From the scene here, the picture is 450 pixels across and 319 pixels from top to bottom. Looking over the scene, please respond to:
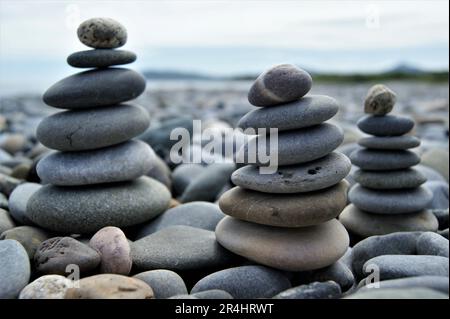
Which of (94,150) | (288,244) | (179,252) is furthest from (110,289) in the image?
(94,150)

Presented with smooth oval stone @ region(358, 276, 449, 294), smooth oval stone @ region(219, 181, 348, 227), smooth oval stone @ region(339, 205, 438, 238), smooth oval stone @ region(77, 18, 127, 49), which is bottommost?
smooth oval stone @ region(339, 205, 438, 238)

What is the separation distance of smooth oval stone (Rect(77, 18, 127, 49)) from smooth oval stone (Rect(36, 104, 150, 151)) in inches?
24.7

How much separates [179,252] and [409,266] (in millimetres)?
1744

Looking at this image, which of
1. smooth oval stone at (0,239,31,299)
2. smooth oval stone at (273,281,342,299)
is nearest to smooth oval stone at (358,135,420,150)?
smooth oval stone at (273,281,342,299)

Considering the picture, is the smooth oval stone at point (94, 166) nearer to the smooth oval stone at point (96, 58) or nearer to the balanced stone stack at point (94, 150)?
the balanced stone stack at point (94, 150)

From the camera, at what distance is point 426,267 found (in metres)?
3.37

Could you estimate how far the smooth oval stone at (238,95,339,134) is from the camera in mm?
3842

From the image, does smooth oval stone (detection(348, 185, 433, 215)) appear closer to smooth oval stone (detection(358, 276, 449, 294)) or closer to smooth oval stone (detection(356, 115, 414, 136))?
smooth oval stone (detection(356, 115, 414, 136))

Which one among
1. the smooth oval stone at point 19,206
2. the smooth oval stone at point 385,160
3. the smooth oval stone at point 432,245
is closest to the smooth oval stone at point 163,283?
the smooth oval stone at point 19,206

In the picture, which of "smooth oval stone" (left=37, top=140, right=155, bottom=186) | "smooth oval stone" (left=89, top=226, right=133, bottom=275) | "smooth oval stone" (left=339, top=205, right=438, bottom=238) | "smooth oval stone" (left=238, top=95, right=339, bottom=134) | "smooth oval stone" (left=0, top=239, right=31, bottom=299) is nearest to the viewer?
"smooth oval stone" (left=0, top=239, right=31, bottom=299)

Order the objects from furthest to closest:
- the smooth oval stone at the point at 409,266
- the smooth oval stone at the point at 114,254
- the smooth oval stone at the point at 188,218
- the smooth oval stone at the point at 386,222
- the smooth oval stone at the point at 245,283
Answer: the smooth oval stone at the point at 386,222 < the smooth oval stone at the point at 188,218 < the smooth oval stone at the point at 114,254 < the smooth oval stone at the point at 245,283 < the smooth oval stone at the point at 409,266

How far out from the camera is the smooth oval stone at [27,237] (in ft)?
13.2

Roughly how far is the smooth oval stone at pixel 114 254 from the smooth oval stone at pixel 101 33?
1.99 m
